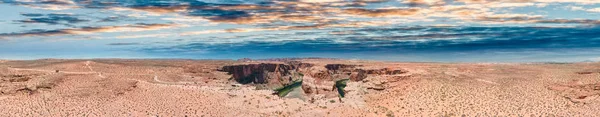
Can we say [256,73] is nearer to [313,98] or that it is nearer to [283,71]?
[283,71]

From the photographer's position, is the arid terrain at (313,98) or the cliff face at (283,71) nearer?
the arid terrain at (313,98)

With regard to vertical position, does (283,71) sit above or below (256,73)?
below

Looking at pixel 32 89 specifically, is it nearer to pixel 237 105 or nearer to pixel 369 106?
pixel 237 105

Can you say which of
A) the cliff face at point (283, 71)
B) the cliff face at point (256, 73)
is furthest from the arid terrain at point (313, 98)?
the cliff face at point (256, 73)

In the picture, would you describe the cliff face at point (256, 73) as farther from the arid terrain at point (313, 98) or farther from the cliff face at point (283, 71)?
the arid terrain at point (313, 98)

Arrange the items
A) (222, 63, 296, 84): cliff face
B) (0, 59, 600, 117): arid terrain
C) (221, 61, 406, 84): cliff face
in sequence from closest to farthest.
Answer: (0, 59, 600, 117): arid terrain
(221, 61, 406, 84): cliff face
(222, 63, 296, 84): cliff face

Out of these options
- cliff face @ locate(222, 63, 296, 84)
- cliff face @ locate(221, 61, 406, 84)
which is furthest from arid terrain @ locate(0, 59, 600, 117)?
cliff face @ locate(222, 63, 296, 84)

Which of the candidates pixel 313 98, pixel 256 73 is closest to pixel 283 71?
pixel 256 73

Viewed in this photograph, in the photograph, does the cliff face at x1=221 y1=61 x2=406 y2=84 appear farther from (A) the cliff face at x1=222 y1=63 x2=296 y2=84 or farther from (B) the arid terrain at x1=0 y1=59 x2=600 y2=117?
(B) the arid terrain at x1=0 y1=59 x2=600 y2=117

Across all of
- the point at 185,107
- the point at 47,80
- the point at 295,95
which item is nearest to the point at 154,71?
the point at 47,80

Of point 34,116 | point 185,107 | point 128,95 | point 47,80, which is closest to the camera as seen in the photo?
point 34,116

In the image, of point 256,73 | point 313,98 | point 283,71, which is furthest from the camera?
point 283,71
